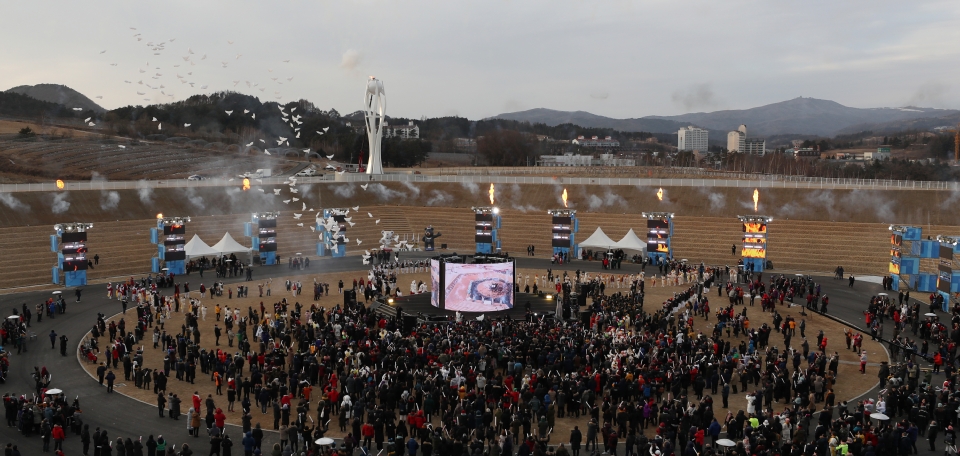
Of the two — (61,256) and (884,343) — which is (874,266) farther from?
(61,256)

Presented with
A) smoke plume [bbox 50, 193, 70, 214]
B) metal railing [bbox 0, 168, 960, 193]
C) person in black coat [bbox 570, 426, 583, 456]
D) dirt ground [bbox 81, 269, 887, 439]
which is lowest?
dirt ground [bbox 81, 269, 887, 439]

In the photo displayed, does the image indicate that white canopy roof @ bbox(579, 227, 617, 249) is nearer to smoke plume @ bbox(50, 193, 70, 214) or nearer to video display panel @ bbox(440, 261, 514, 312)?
video display panel @ bbox(440, 261, 514, 312)

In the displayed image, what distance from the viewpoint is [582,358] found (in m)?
25.8

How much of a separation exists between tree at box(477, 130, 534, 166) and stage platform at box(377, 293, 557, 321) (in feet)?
387

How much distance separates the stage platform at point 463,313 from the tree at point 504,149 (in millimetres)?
118061

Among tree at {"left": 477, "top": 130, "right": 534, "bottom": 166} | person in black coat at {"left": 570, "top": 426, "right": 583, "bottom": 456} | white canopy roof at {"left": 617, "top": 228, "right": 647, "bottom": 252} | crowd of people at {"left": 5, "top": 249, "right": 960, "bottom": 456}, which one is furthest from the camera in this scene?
tree at {"left": 477, "top": 130, "right": 534, "bottom": 166}

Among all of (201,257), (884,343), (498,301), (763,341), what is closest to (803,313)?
(884,343)

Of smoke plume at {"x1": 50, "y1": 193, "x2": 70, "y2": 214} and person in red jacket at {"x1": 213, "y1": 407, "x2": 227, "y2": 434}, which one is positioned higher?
smoke plume at {"x1": 50, "y1": 193, "x2": 70, "y2": 214}

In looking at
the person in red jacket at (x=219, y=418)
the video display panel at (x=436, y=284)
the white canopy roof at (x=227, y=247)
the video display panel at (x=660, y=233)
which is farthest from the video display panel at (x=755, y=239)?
the person in red jacket at (x=219, y=418)

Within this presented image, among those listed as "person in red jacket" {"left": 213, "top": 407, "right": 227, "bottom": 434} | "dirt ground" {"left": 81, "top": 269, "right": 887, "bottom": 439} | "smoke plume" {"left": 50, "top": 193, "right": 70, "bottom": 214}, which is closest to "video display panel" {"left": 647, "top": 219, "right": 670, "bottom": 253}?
"dirt ground" {"left": 81, "top": 269, "right": 887, "bottom": 439}

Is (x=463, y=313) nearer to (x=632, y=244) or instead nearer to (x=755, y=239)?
(x=632, y=244)

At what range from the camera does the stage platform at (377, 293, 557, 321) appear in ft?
119

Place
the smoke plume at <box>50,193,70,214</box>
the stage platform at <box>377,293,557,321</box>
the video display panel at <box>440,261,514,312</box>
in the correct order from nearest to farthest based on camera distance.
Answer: the stage platform at <box>377,293,557,321</box>
the video display panel at <box>440,261,514,312</box>
the smoke plume at <box>50,193,70,214</box>

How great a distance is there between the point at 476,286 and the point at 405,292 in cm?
880
